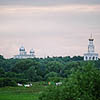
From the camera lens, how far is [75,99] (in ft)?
172

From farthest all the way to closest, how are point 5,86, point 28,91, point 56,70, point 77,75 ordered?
1. point 56,70
2. point 5,86
3. point 28,91
4. point 77,75

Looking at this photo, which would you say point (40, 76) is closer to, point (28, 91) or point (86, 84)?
point (28, 91)

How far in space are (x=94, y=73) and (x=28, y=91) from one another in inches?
1221

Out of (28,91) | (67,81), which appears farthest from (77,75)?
(28,91)

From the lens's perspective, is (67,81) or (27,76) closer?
(67,81)

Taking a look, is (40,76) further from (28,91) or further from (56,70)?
(28,91)

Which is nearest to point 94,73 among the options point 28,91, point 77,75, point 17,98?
point 77,75

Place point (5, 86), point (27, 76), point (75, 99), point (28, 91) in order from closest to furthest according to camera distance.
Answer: point (75, 99)
point (28, 91)
point (5, 86)
point (27, 76)

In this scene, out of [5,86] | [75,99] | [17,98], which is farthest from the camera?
[5,86]

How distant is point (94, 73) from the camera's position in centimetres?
5566

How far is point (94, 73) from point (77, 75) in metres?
1.35

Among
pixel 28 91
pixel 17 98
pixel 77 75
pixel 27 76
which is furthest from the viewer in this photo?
pixel 27 76

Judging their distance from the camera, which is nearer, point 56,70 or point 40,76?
point 40,76

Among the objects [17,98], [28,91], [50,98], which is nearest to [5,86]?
[28,91]
